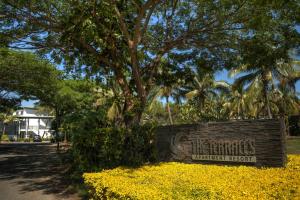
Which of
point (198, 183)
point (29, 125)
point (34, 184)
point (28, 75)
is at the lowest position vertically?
point (34, 184)

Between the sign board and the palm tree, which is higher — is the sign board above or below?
below

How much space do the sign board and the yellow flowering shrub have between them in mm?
480

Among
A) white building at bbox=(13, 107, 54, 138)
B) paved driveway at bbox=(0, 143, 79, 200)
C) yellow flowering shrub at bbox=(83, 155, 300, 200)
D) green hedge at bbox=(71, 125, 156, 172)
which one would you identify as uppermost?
white building at bbox=(13, 107, 54, 138)

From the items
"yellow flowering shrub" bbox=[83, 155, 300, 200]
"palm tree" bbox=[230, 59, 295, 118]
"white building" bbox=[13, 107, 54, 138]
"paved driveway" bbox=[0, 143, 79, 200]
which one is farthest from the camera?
"white building" bbox=[13, 107, 54, 138]

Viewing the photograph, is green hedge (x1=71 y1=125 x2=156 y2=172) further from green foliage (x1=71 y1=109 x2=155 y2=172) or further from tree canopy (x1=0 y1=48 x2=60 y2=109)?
tree canopy (x1=0 y1=48 x2=60 y2=109)

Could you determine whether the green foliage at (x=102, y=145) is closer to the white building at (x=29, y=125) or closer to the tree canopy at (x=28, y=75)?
the tree canopy at (x=28, y=75)

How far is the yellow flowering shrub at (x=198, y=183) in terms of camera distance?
20.5 ft

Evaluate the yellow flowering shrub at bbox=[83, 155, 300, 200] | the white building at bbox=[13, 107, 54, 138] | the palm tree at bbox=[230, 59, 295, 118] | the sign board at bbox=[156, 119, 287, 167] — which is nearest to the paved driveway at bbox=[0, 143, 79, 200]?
the yellow flowering shrub at bbox=[83, 155, 300, 200]

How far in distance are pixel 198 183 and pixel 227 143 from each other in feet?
10.5

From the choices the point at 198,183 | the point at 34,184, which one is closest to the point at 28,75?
the point at 34,184

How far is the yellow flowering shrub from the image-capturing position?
6.24m

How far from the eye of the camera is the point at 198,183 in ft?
23.7

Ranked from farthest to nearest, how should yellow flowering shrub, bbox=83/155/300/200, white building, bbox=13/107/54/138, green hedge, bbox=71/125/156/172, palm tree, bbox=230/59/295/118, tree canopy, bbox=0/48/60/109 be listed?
white building, bbox=13/107/54/138, palm tree, bbox=230/59/295/118, tree canopy, bbox=0/48/60/109, green hedge, bbox=71/125/156/172, yellow flowering shrub, bbox=83/155/300/200

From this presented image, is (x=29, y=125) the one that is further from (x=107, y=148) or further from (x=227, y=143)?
(x=227, y=143)
